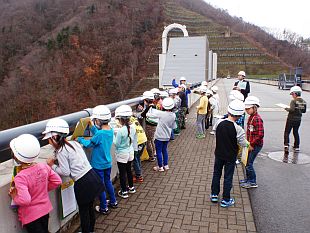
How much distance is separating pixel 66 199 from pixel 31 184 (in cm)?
106

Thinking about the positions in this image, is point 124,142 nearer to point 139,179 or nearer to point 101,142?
point 101,142

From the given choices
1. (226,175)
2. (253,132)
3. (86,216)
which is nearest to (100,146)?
(86,216)

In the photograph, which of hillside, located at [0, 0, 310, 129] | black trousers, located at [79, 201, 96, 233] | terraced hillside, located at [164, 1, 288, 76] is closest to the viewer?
black trousers, located at [79, 201, 96, 233]

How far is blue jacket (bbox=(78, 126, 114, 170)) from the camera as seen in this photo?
4.16 meters

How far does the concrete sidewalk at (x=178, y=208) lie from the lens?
4273 millimetres

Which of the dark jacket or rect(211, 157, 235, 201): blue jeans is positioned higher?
the dark jacket

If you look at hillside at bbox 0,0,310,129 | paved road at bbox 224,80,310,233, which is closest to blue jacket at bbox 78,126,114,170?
paved road at bbox 224,80,310,233

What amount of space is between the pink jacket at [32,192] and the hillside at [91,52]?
6162cm

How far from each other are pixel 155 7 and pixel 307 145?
133 metres

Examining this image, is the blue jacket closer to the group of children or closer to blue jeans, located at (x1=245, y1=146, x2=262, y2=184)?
the group of children

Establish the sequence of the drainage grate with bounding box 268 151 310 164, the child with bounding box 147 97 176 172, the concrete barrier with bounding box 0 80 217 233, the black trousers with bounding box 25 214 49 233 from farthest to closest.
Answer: the drainage grate with bounding box 268 151 310 164, the child with bounding box 147 97 176 172, the black trousers with bounding box 25 214 49 233, the concrete barrier with bounding box 0 80 217 233

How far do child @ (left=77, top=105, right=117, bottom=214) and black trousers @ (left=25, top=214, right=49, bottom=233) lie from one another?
43.4 inches

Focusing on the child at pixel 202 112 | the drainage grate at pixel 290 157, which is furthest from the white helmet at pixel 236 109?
the child at pixel 202 112

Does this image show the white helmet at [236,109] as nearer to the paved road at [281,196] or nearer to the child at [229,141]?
the child at [229,141]
